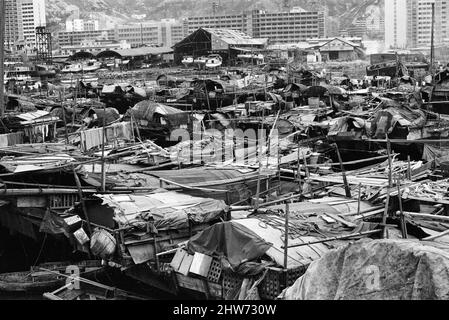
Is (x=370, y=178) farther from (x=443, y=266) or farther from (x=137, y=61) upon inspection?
(x=137, y=61)

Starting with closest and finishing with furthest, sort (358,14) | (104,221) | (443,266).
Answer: (443,266) → (104,221) → (358,14)

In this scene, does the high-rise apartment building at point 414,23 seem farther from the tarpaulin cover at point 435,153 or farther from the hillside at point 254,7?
the tarpaulin cover at point 435,153

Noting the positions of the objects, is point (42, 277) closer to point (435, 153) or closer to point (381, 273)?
point (381, 273)

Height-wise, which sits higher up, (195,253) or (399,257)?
(399,257)

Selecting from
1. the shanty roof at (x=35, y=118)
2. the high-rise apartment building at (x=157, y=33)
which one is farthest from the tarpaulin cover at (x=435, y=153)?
the high-rise apartment building at (x=157, y=33)

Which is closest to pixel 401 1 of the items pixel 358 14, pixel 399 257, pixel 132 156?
pixel 358 14

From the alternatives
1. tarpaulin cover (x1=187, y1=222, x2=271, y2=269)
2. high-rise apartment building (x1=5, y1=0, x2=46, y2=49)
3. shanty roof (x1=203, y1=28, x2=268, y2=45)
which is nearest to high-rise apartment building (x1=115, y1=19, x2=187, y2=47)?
high-rise apartment building (x1=5, y1=0, x2=46, y2=49)
